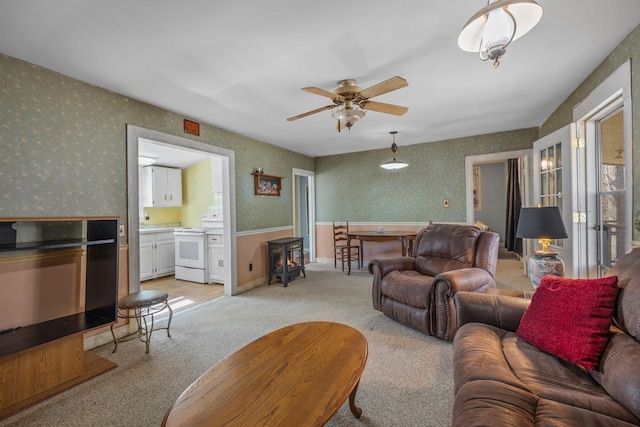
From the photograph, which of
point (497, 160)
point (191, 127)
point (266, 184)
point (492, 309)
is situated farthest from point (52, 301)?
point (497, 160)

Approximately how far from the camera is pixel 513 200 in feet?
20.8

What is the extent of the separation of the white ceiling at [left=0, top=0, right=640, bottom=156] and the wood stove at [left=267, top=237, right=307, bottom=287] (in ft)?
6.89

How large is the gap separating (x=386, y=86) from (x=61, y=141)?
269cm

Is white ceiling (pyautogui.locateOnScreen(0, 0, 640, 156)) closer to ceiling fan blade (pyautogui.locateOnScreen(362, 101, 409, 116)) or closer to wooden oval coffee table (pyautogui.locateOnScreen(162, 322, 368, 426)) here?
ceiling fan blade (pyautogui.locateOnScreen(362, 101, 409, 116))

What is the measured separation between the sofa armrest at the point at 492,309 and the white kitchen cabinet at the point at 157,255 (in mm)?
4749

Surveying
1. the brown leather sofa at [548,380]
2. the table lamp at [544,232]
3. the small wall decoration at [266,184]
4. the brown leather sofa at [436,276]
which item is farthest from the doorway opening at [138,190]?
the table lamp at [544,232]

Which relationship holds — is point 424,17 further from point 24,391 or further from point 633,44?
point 24,391

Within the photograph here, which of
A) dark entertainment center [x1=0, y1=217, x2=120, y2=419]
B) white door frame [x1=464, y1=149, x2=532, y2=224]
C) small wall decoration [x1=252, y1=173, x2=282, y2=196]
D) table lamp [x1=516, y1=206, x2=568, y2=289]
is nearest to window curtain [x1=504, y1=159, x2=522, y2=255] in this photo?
white door frame [x1=464, y1=149, x2=532, y2=224]

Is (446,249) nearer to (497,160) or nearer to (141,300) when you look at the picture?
(497,160)

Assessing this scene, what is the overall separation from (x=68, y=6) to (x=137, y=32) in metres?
0.33

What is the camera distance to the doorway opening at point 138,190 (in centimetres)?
279

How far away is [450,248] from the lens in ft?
9.92

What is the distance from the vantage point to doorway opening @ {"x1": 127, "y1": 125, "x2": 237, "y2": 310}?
9.17ft

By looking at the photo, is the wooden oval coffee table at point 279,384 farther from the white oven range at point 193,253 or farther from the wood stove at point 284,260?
the white oven range at point 193,253
